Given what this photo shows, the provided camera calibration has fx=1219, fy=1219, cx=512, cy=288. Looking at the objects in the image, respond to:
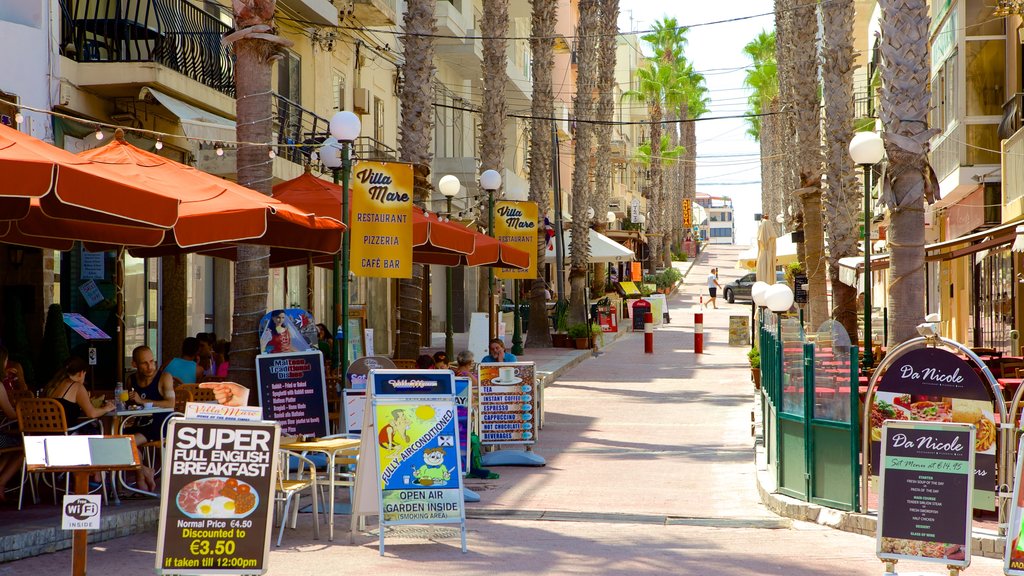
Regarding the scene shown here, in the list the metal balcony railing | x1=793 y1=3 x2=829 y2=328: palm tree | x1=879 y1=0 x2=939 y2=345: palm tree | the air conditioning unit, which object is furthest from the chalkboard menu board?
the air conditioning unit

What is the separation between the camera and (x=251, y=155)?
12.4 meters

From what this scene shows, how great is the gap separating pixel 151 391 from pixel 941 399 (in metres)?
6.67

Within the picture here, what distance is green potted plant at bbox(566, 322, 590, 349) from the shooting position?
3183cm

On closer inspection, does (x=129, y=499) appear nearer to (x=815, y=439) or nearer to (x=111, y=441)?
(x=111, y=441)

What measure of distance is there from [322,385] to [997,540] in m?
6.27

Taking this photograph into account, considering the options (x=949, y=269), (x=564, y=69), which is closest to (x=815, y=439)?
(x=949, y=269)

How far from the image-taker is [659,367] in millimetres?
27656

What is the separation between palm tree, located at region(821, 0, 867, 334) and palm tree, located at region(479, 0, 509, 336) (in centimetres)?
792

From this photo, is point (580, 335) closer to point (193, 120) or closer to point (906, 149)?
point (193, 120)

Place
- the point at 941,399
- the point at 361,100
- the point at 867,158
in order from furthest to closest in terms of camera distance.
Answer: the point at 361,100 → the point at 867,158 → the point at 941,399

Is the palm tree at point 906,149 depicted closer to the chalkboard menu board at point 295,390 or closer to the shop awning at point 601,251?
the chalkboard menu board at point 295,390

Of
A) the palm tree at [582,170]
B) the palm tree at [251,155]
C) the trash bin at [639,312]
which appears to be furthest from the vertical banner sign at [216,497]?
the trash bin at [639,312]

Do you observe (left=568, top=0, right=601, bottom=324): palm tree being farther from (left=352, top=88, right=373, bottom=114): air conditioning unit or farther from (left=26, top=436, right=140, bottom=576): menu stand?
(left=26, top=436, right=140, bottom=576): menu stand

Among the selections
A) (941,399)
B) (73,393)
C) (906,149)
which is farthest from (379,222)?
(941,399)
